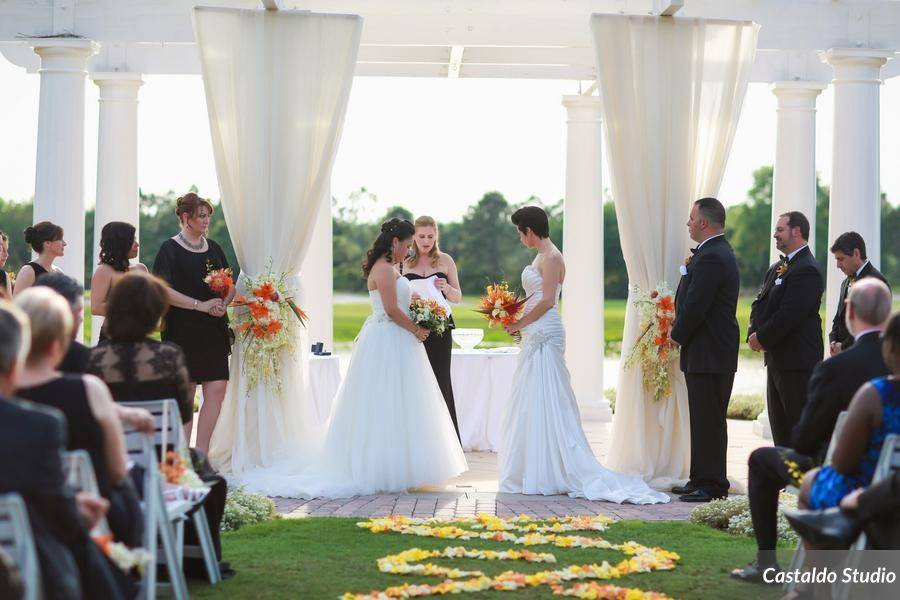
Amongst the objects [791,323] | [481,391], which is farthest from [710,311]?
[481,391]

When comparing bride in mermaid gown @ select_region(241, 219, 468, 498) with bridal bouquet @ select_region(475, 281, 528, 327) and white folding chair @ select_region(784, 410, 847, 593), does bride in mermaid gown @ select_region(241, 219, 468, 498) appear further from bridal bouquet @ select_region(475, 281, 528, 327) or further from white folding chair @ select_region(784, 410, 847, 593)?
white folding chair @ select_region(784, 410, 847, 593)

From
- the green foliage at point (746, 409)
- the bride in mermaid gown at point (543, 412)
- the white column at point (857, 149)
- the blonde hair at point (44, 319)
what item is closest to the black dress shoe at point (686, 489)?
the bride in mermaid gown at point (543, 412)

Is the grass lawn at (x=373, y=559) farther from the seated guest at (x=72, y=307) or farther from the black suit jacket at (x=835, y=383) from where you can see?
the seated guest at (x=72, y=307)

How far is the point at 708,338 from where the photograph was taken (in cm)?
820

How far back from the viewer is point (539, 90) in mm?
40844

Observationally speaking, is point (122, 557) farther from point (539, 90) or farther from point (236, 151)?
point (539, 90)

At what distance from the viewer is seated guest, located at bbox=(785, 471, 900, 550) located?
434 cm

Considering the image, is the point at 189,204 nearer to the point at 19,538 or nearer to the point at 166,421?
the point at 166,421

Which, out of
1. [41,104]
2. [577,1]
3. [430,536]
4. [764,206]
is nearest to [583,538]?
[430,536]

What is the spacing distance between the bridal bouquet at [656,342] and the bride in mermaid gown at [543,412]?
0.59 metres

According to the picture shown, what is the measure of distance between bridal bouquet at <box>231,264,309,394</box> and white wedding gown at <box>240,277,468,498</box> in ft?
1.72

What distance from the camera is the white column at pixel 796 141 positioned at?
12031 mm

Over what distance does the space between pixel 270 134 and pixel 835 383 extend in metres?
5.04

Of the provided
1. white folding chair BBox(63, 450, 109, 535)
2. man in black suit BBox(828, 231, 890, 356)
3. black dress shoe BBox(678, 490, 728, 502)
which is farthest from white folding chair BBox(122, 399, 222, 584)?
man in black suit BBox(828, 231, 890, 356)
